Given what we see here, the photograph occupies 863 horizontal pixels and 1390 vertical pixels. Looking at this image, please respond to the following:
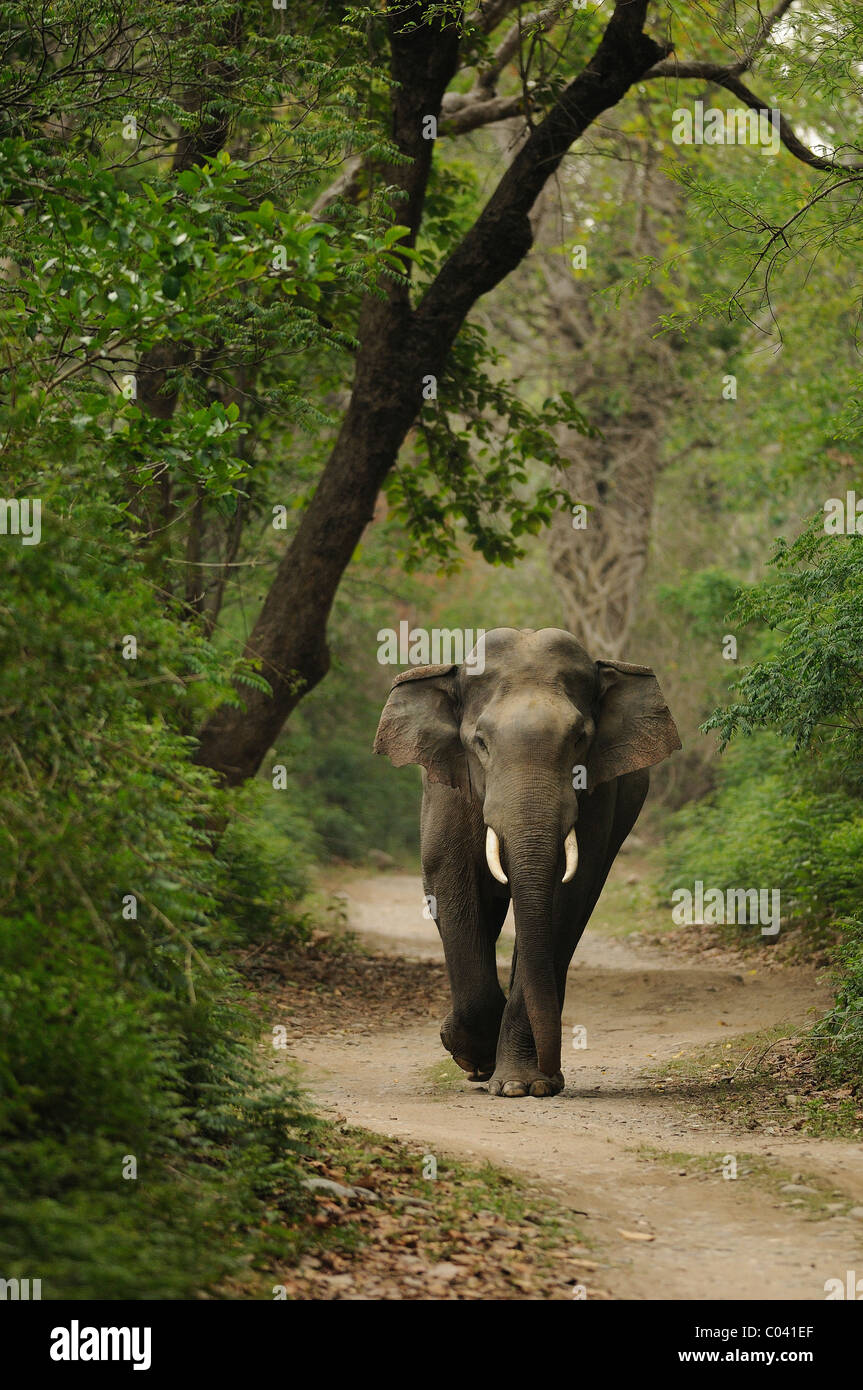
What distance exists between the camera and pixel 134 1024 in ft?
15.6

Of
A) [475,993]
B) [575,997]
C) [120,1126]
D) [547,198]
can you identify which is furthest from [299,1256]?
[547,198]

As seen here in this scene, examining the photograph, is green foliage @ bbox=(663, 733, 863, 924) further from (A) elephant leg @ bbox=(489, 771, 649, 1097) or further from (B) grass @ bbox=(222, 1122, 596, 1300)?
(B) grass @ bbox=(222, 1122, 596, 1300)

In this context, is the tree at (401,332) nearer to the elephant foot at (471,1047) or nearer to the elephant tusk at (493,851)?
the elephant foot at (471,1047)

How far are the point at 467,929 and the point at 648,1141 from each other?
236 cm

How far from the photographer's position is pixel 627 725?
9.59 metres

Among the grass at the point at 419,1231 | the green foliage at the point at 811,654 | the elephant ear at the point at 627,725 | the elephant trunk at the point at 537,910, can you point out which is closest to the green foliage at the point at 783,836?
the green foliage at the point at 811,654

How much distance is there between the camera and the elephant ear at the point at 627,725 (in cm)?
948

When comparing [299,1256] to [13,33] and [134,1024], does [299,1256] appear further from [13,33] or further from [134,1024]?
[13,33]

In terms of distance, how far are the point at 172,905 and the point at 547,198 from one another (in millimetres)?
22045

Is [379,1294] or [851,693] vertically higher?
[851,693]

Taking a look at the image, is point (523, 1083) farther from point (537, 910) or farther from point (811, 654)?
point (811, 654)

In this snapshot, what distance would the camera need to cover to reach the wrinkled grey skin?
27.6 feet

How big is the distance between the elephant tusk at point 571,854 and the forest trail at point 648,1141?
132cm
